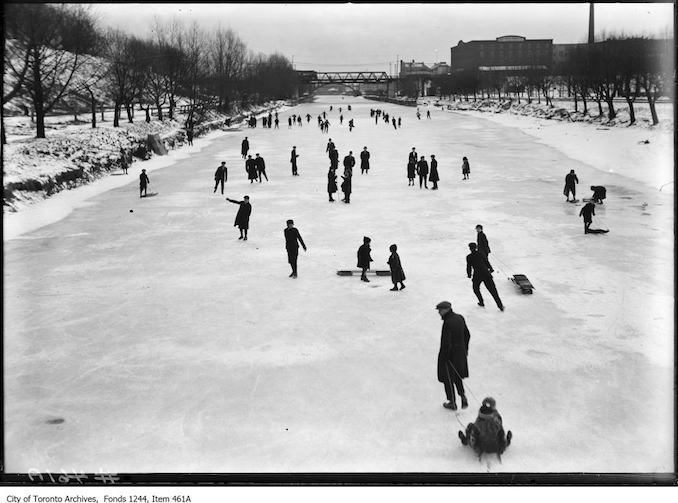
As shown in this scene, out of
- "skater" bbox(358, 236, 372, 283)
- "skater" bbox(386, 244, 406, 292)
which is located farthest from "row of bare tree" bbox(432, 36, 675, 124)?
"skater" bbox(386, 244, 406, 292)

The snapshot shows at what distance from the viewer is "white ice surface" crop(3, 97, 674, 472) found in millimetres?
5375

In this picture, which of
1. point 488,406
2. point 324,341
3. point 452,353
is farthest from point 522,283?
point 488,406

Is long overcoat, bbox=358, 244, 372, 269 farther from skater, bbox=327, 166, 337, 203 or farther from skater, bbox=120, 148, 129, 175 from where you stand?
skater, bbox=120, 148, 129, 175

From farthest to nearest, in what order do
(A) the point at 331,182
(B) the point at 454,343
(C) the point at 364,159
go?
(C) the point at 364,159 → (A) the point at 331,182 → (B) the point at 454,343

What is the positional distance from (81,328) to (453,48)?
122059 millimetres

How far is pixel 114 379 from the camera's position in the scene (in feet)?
22.5

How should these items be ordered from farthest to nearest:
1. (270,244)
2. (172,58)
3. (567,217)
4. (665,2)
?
(172,58) < (567,217) < (270,244) < (665,2)

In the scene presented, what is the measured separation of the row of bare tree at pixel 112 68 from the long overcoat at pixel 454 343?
590 cm

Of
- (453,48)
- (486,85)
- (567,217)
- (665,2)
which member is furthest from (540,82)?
(665,2)

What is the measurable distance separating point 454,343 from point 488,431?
1.05m

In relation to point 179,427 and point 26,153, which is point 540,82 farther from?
point 179,427

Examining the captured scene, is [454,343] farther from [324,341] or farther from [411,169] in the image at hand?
[411,169]

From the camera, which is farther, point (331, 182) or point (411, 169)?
point (411, 169)

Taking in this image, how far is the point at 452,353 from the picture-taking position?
589 centimetres
